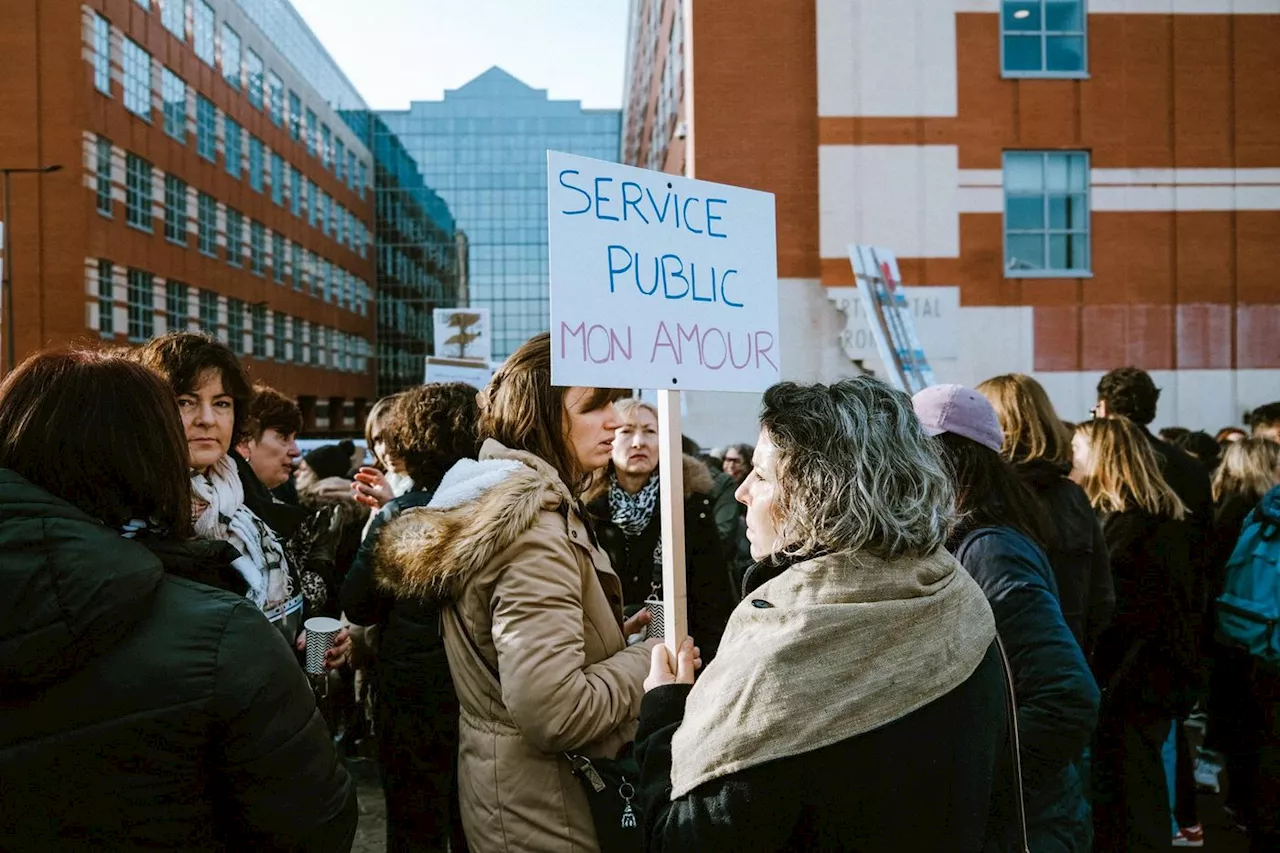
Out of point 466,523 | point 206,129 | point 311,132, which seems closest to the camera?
point 466,523

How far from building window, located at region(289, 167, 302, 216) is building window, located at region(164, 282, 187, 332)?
14345 mm

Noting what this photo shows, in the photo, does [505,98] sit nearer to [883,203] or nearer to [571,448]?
[883,203]

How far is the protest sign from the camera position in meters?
2.49

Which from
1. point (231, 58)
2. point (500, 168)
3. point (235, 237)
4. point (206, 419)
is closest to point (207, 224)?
point (235, 237)

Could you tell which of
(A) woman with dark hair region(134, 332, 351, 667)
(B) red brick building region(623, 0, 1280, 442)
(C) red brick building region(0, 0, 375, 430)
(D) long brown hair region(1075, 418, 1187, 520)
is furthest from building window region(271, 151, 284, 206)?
(D) long brown hair region(1075, 418, 1187, 520)

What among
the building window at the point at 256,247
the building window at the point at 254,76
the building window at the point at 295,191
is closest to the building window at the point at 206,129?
the building window at the point at 256,247

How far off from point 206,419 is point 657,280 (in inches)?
57.1

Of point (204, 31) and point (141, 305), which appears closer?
point (141, 305)

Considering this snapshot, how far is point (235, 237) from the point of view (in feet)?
144

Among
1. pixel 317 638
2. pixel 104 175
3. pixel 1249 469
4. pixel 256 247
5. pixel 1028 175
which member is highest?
pixel 256 247

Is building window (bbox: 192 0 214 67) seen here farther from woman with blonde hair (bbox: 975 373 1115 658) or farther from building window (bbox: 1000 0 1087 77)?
woman with blonde hair (bbox: 975 373 1115 658)

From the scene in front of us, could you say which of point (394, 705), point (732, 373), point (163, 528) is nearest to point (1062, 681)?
point (732, 373)

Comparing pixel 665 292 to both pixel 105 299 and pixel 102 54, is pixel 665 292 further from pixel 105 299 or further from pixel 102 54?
pixel 102 54

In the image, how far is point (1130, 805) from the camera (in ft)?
14.0
